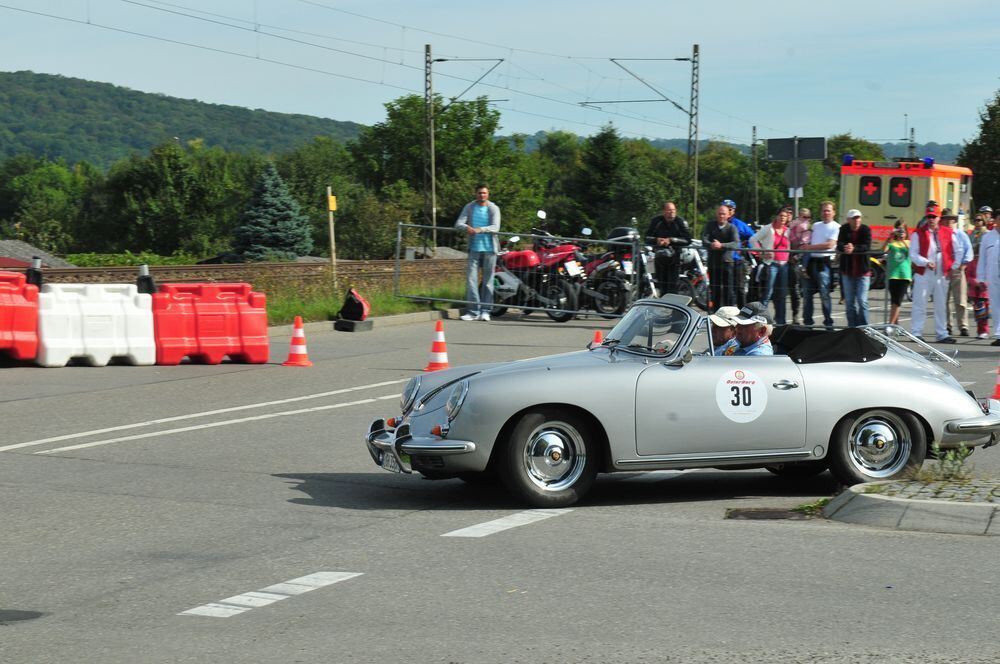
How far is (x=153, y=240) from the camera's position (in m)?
100

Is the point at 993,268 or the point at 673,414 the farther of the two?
the point at 993,268

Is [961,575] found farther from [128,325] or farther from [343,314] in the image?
[343,314]

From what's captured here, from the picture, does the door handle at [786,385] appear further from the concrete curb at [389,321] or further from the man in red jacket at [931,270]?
the concrete curb at [389,321]

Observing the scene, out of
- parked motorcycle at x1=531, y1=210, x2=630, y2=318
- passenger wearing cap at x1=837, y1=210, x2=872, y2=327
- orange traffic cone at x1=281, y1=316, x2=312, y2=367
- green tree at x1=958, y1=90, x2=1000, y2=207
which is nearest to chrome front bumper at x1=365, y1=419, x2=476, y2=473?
orange traffic cone at x1=281, y1=316, x2=312, y2=367

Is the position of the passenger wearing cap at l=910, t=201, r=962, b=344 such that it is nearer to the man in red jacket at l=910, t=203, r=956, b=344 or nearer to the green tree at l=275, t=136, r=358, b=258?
the man in red jacket at l=910, t=203, r=956, b=344

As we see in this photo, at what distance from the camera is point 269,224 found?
58938 mm

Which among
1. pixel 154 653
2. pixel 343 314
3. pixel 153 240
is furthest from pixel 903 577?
pixel 153 240

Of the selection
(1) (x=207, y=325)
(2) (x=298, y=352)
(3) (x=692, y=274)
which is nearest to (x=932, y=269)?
(3) (x=692, y=274)

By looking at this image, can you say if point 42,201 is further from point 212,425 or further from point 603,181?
point 212,425

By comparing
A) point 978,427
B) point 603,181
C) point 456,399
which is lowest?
point 978,427

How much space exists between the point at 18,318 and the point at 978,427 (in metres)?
10.9

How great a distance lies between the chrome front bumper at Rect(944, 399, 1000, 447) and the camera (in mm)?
8406

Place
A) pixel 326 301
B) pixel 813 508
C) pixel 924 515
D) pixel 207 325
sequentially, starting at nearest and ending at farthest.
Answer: pixel 924 515, pixel 813 508, pixel 207 325, pixel 326 301

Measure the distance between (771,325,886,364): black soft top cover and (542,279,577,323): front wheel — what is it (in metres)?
13.2
